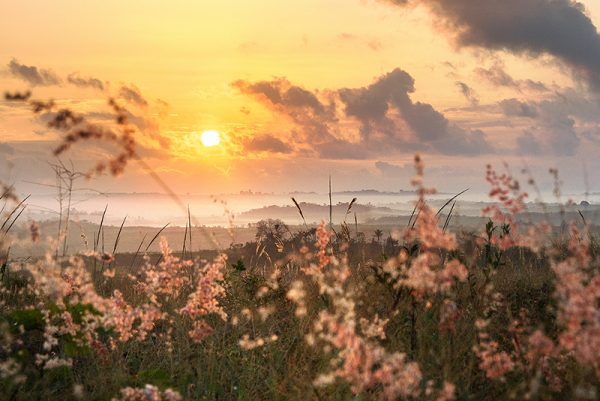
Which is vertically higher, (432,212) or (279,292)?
(432,212)

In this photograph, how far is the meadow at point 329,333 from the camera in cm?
329

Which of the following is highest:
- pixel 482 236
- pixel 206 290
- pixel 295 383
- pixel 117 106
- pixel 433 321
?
pixel 117 106

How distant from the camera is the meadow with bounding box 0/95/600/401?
329 centimetres

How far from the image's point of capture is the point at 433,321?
5.82 m

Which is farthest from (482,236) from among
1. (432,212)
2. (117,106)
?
(117,106)

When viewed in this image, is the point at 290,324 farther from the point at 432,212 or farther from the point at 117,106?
the point at 117,106

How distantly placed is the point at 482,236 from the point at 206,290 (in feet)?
7.79

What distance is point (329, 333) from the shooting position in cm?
367

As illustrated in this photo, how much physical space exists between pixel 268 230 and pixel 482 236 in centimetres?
1300

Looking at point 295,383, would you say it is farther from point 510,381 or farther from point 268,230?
point 268,230

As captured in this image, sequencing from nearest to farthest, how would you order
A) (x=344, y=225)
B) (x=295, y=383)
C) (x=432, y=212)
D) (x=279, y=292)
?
(x=432, y=212) → (x=295, y=383) → (x=279, y=292) → (x=344, y=225)

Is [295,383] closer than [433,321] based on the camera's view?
Yes

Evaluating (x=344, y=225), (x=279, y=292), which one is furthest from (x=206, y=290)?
(x=344, y=225)

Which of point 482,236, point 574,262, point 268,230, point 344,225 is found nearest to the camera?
point 574,262
